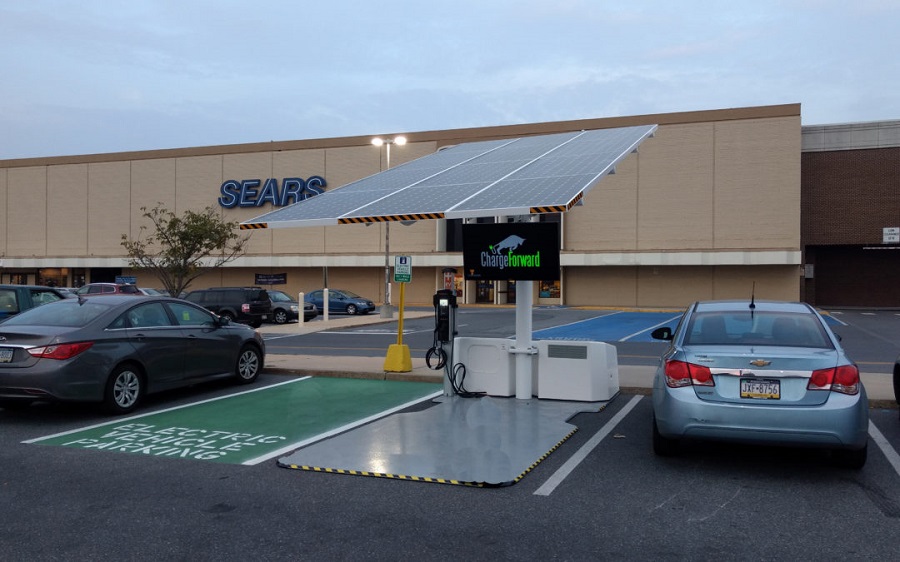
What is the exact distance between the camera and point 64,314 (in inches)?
383

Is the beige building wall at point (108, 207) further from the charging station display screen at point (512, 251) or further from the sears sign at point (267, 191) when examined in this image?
the charging station display screen at point (512, 251)

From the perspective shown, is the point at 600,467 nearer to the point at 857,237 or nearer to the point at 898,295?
the point at 857,237

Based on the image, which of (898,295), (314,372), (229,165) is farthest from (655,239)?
(314,372)

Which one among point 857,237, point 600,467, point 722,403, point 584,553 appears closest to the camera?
point 584,553

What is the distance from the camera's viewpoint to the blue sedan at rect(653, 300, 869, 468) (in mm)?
6250

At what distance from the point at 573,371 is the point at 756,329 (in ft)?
10.6

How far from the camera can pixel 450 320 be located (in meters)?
10.3

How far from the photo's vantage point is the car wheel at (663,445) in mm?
7166

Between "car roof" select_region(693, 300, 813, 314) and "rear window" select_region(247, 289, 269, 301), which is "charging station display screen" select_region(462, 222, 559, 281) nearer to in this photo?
"car roof" select_region(693, 300, 813, 314)

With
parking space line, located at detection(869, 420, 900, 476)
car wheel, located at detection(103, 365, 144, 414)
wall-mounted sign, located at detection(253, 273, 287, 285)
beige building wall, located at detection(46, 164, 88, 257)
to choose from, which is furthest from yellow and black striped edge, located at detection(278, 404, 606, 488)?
beige building wall, located at detection(46, 164, 88, 257)

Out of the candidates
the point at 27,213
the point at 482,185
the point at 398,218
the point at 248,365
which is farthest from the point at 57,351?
the point at 27,213

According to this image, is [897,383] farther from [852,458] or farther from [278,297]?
[278,297]

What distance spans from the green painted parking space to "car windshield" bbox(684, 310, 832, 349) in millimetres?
4150

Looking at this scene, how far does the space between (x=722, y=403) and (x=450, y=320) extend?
14.9ft
